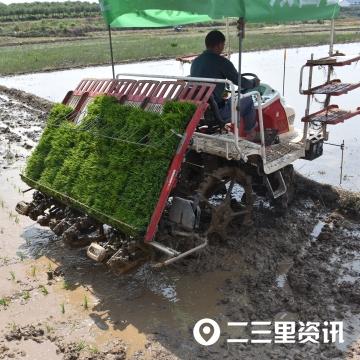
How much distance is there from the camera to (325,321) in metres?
4.53

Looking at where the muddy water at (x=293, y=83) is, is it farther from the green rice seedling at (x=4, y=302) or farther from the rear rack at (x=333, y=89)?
the green rice seedling at (x=4, y=302)

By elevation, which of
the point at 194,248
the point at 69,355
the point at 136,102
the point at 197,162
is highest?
the point at 136,102

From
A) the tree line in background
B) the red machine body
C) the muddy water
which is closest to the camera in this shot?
the red machine body

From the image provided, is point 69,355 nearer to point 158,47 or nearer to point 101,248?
point 101,248

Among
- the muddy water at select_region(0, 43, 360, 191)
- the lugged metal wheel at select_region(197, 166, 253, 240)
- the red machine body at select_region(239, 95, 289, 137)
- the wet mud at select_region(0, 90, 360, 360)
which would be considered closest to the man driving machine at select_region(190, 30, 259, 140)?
the red machine body at select_region(239, 95, 289, 137)

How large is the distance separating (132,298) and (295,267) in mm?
1923

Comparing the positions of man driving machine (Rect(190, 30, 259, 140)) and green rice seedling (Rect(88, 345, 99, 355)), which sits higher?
man driving machine (Rect(190, 30, 259, 140))

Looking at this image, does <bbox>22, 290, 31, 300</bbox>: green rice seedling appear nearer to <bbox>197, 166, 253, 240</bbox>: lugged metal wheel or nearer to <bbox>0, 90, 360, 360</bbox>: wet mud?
<bbox>0, 90, 360, 360</bbox>: wet mud

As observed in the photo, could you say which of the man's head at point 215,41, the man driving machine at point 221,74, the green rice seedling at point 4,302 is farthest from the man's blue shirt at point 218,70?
the green rice seedling at point 4,302

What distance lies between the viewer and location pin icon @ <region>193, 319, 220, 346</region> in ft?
14.1

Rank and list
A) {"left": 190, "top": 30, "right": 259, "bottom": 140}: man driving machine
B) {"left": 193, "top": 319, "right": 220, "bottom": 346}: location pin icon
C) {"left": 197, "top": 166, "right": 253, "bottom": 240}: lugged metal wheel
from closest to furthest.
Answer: {"left": 193, "top": 319, "right": 220, "bottom": 346}: location pin icon, {"left": 197, "top": 166, "right": 253, "bottom": 240}: lugged metal wheel, {"left": 190, "top": 30, "right": 259, "bottom": 140}: man driving machine

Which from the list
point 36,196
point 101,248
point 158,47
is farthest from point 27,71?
point 101,248

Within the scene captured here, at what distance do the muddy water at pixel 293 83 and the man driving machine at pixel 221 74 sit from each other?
64.1 inches

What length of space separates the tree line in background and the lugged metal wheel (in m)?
60.4
